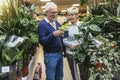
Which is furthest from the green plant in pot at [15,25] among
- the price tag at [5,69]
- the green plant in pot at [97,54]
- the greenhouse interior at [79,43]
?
the green plant in pot at [97,54]

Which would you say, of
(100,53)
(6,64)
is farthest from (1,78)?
(100,53)

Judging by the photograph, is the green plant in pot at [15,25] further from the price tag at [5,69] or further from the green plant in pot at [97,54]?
the green plant in pot at [97,54]

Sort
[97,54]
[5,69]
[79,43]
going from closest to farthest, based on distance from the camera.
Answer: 1. [97,54]
2. [5,69]
3. [79,43]

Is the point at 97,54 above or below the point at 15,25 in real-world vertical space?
below

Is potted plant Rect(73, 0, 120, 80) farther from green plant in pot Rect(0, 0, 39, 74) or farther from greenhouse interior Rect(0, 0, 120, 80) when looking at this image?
green plant in pot Rect(0, 0, 39, 74)

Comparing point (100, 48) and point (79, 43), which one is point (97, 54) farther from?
point (79, 43)

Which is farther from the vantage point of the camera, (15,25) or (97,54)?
(15,25)

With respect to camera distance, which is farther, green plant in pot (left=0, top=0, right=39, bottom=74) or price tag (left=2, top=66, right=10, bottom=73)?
green plant in pot (left=0, top=0, right=39, bottom=74)

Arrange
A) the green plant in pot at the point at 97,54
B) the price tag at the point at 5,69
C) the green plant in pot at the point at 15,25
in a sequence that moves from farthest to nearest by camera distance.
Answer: the green plant in pot at the point at 15,25
the price tag at the point at 5,69
the green plant in pot at the point at 97,54

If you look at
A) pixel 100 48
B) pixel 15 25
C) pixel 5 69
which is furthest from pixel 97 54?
pixel 15 25

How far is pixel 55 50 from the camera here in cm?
373

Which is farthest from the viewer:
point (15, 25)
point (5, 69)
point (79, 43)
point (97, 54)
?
point (15, 25)

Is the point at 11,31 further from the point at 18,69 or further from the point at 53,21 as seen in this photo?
the point at 53,21

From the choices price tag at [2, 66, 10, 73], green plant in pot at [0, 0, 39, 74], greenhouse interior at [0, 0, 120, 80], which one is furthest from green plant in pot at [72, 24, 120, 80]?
green plant in pot at [0, 0, 39, 74]
